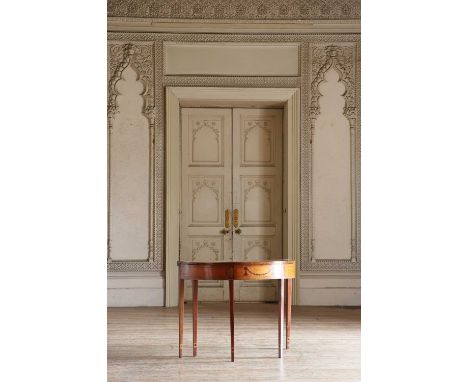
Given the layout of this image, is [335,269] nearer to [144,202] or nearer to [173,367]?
[144,202]

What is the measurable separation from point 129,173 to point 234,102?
1478 mm

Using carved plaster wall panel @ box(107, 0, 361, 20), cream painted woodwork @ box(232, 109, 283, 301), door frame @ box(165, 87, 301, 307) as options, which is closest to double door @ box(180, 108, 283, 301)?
cream painted woodwork @ box(232, 109, 283, 301)

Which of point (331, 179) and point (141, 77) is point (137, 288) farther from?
point (331, 179)

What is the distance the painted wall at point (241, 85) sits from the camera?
7113 mm

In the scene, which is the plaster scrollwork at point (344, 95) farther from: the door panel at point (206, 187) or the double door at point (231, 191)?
the door panel at point (206, 187)

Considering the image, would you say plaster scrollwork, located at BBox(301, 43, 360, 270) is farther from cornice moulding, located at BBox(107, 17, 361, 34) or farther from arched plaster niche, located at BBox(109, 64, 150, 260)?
arched plaster niche, located at BBox(109, 64, 150, 260)

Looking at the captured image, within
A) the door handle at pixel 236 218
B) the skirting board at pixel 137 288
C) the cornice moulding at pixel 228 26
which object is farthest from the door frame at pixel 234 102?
the cornice moulding at pixel 228 26

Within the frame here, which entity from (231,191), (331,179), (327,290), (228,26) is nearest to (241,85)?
(228,26)

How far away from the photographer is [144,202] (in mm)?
7152

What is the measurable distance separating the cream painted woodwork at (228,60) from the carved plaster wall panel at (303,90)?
2.5 inches

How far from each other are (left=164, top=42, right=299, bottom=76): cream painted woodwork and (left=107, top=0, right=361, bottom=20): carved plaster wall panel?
35cm
